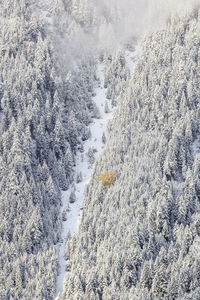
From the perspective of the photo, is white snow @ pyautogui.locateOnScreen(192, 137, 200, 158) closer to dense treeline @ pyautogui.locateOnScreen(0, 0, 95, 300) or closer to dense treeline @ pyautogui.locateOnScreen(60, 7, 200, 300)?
dense treeline @ pyautogui.locateOnScreen(60, 7, 200, 300)

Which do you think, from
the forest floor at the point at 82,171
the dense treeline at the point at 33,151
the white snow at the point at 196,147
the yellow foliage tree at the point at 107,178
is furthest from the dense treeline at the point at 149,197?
the dense treeline at the point at 33,151

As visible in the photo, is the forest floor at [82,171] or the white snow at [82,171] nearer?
the white snow at [82,171]

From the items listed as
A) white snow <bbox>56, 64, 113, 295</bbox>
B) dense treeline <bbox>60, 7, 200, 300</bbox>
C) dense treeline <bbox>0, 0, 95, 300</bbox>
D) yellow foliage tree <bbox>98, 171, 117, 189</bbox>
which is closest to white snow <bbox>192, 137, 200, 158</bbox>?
dense treeline <bbox>60, 7, 200, 300</bbox>

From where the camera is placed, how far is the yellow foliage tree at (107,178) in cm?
15825

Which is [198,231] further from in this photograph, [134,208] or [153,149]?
[153,149]

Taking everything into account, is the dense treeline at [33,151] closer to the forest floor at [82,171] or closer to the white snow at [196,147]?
the forest floor at [82,171]

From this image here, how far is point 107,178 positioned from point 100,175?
2954mm

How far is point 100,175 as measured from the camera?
161750mm

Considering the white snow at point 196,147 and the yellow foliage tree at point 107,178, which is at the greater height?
the white snow at point 196,147

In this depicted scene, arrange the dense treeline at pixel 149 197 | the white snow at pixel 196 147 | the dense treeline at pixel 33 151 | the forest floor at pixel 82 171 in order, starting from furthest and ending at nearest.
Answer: the white snow at pixel 196 147 → the forest floor at pixel 82 171 → the dense treeline at pixel 33 151 → the dense treeline at pixel 149 197

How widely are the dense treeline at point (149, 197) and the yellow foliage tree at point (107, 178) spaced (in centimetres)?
135

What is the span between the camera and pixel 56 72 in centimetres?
19400

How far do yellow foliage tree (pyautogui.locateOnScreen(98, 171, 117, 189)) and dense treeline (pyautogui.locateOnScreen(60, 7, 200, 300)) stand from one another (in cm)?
135

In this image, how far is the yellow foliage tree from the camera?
15825 cm
